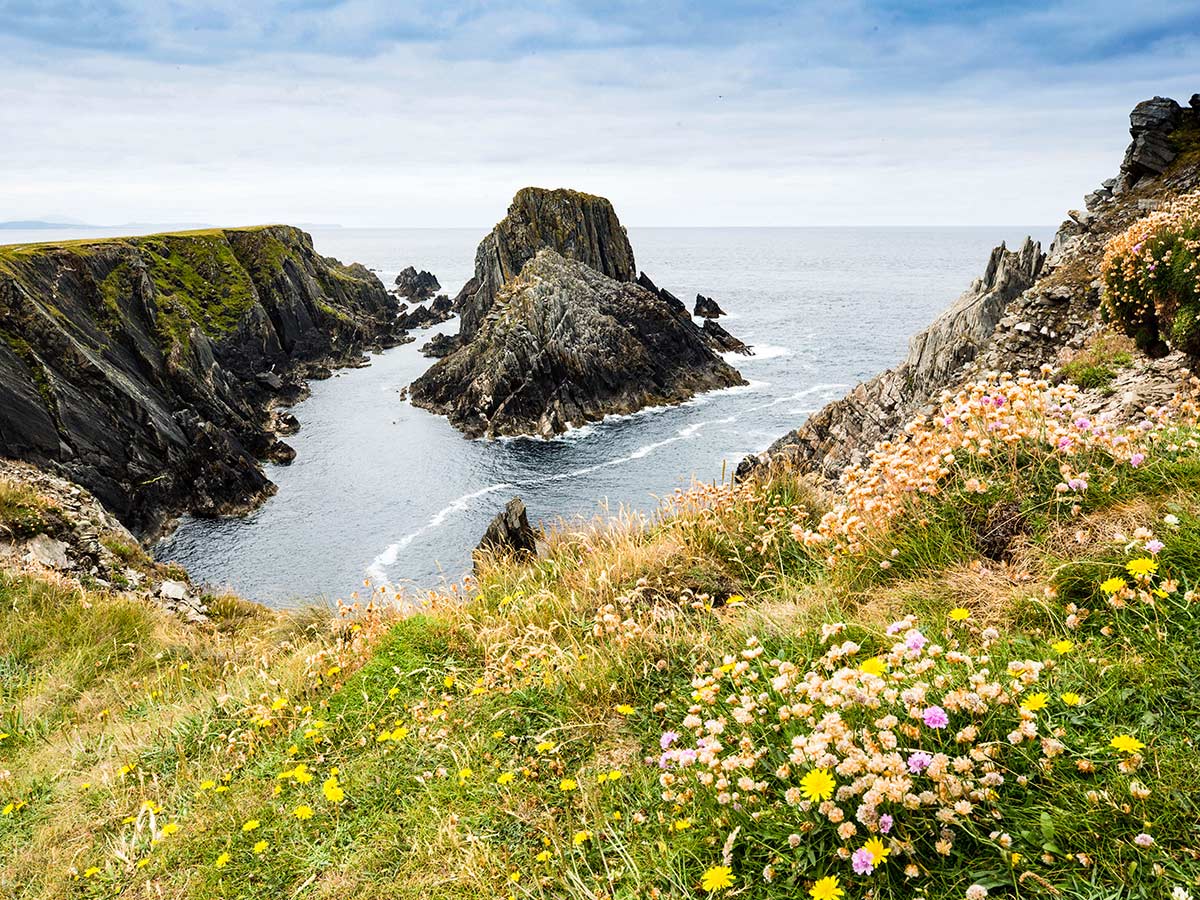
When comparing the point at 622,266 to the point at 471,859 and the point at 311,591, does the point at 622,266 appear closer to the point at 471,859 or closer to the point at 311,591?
the point at 311,591

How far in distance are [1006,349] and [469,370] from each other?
5516 cm

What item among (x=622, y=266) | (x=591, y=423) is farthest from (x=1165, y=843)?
(x=622, y=266)

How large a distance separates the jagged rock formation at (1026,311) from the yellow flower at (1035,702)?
9.45m

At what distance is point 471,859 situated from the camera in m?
3.35

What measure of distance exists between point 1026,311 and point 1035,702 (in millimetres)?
16218

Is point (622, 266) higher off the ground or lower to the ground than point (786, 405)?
higher

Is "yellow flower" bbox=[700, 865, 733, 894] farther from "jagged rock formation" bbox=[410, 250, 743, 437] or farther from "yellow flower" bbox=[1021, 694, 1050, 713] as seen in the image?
"jagged rock formation" bbox=[410, 250, 743, 437]

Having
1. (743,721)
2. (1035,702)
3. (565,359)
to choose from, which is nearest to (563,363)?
(565,359)

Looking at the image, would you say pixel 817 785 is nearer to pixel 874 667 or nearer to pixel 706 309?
pixel 874 667

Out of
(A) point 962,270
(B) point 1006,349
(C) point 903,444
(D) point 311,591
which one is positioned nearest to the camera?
(C) point 903,444

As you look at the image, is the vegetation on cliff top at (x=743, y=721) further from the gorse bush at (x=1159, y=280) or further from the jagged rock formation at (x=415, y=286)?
the jagged rock formation at (x=415, y=286)

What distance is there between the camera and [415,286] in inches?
6152

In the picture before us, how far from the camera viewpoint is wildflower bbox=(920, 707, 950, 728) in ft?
7.79

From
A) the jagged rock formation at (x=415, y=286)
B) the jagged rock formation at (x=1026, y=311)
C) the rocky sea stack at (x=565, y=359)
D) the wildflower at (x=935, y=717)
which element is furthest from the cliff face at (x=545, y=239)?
the wildflower at (x=935, y=717)
